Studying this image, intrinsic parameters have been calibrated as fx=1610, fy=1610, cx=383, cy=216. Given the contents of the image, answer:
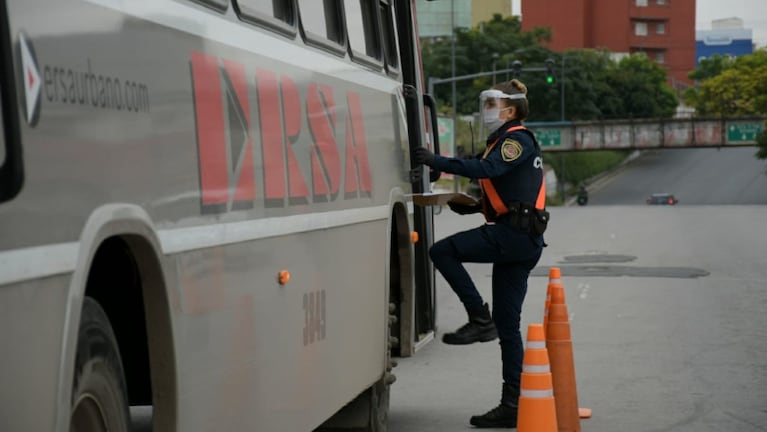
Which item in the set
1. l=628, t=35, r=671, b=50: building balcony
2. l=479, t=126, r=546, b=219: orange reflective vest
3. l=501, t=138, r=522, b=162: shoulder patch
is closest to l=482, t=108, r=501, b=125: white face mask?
l=479, t=126, r=546, b=219: orange reflective vest

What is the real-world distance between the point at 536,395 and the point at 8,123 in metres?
4.43

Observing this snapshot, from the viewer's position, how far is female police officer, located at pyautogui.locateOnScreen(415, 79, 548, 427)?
9312 millimetres

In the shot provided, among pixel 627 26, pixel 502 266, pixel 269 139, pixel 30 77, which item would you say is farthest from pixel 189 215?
pixel 627 26

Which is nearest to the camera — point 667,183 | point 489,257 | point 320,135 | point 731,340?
point 320,135

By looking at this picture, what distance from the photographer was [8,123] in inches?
134

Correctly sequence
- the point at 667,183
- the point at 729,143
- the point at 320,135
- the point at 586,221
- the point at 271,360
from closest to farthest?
the point at 271,360
the point at 320,135
the point at 586,221
the point at 729,143
the point at 667,183

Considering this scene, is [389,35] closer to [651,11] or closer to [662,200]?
[662,200]

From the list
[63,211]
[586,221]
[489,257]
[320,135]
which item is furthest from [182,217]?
[586,221]

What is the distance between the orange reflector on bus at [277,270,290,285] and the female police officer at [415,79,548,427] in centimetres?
319

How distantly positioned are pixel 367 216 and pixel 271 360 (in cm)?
221

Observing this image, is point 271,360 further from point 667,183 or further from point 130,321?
point 667,183

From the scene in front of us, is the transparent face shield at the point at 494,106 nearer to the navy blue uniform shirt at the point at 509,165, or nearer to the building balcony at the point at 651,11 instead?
the navy blue uniform shirt at the point at 509,165

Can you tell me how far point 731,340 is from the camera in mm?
15156

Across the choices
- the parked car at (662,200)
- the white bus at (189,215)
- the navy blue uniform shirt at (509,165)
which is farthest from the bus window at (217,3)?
the parked car at (662,200)
